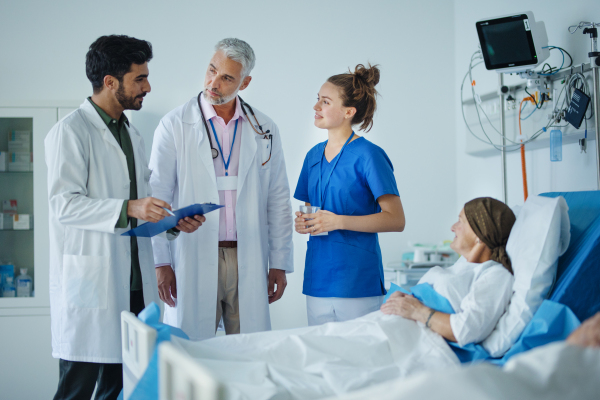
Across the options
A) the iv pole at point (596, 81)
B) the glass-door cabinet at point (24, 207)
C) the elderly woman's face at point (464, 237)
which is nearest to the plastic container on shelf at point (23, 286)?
the glass-door cabinet at point (24, 207)

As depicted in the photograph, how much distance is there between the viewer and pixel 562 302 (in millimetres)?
1438

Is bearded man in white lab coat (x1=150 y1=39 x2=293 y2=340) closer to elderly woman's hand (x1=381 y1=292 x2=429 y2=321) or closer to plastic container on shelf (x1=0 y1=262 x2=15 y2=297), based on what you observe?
elderly woman's hand (x1=381 y1=292 x2=429 y2=321)

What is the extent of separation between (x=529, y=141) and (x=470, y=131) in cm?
70

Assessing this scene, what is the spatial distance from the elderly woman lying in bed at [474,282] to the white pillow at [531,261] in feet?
0.10

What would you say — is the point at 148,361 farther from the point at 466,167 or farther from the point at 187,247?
the point at 466,167

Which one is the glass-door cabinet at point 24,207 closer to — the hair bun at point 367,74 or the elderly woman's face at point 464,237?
the hair bun at point 367,74

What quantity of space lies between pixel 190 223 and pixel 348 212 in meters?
0.67

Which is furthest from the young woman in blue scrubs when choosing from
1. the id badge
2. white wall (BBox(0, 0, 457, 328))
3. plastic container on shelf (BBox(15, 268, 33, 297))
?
plastic container on shelf (BBox(15, 268, 33, 297))

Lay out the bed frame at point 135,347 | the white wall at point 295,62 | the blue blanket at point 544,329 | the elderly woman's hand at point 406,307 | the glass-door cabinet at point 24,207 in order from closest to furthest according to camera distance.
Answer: the bed frame at point 135,347 → the blue blanket at point 544,329 → the elderly woman's hand at point 406,307 → the glass-door cabinet at point 24,207 → the white wall at point 295,62

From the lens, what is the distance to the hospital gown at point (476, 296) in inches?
57.7

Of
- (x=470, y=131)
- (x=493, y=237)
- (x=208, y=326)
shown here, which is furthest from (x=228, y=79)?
(x=470, y=131)

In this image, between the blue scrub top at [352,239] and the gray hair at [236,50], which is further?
the gray hair at [236,50]

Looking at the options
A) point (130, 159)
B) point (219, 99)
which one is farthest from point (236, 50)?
point (130, 159)

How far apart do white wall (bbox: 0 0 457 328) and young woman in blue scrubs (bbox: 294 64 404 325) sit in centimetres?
171
